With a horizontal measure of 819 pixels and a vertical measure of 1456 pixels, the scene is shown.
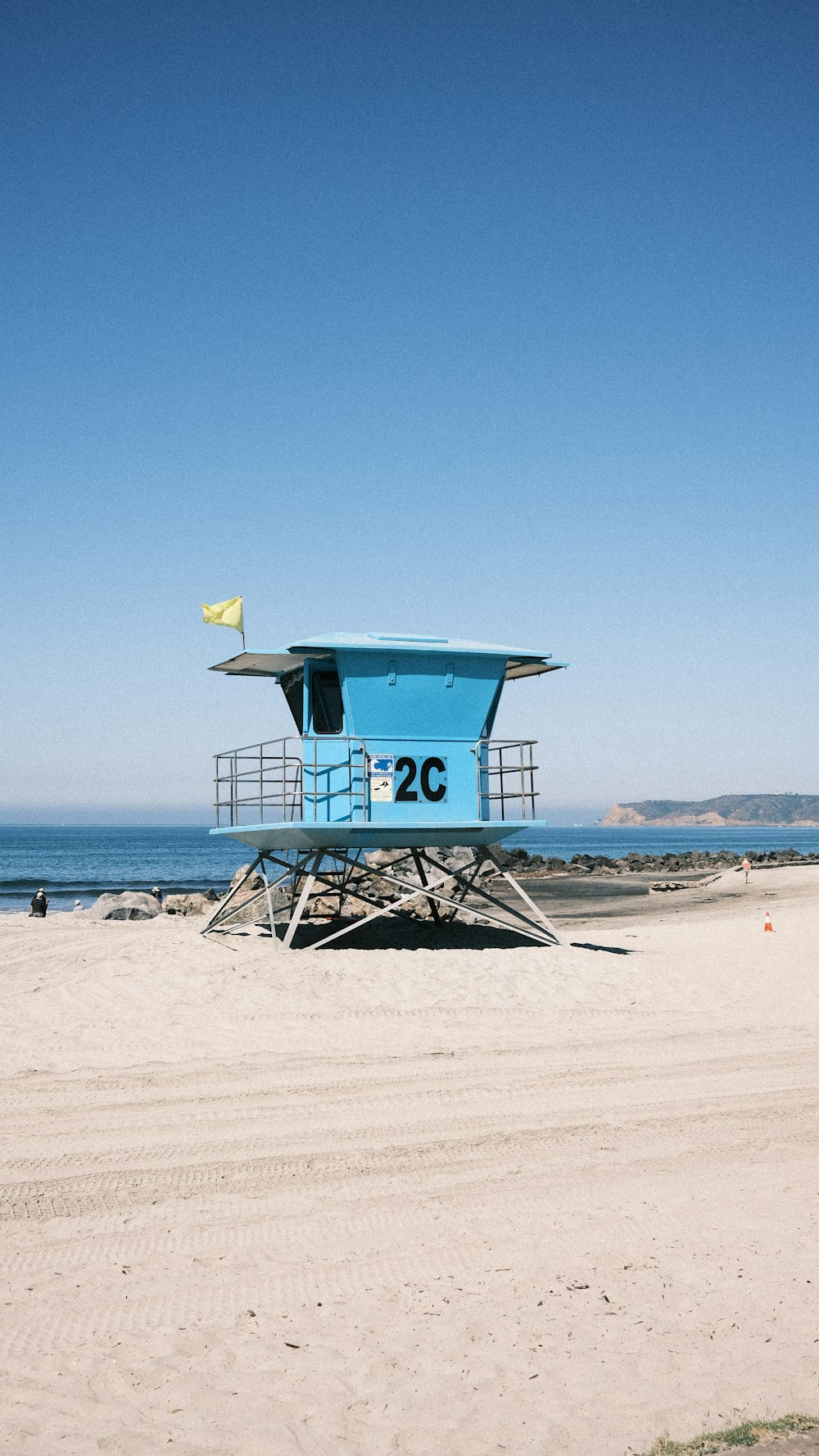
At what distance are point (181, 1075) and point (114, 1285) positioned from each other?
14.6ft

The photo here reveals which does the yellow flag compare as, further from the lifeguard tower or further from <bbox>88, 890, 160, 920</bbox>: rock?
<bbox>88, 890, 160, 920</bbox>: rock

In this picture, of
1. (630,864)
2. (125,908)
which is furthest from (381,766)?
(630,864)

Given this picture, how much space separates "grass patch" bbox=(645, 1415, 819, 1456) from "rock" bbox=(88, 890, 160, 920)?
25665 millimetres

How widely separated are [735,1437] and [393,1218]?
9.40 ft

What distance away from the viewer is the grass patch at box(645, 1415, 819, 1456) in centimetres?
476

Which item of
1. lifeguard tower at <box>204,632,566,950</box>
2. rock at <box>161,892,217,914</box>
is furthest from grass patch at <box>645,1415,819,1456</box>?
rock at <box>161,892,217,914</box>

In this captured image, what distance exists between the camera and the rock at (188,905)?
35.3 m

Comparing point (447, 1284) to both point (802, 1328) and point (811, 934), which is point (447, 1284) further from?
point (811, 934)

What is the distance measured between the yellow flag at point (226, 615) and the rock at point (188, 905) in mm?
18114

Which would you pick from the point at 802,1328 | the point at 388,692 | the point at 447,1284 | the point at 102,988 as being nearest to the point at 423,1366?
the point at 447,1284

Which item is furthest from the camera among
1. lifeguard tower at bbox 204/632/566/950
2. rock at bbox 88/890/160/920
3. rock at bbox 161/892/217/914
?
rock at bbox 161/892/217/914

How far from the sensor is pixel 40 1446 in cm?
468

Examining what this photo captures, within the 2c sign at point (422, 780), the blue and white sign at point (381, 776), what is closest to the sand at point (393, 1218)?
the blue and white sign at point (381, 776)

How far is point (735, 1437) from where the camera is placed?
4.83 metres
